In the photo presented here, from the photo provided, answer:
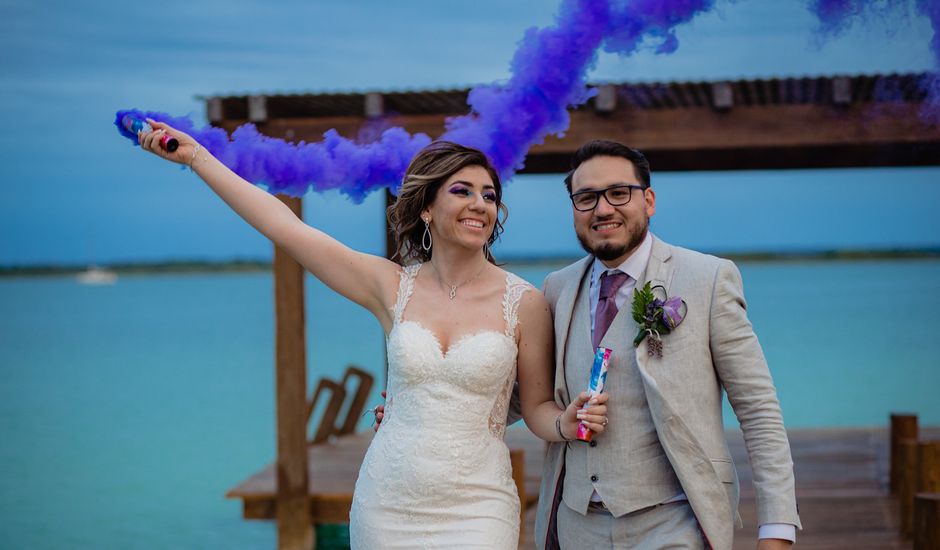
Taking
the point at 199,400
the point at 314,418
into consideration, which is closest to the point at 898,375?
the point at 314,418

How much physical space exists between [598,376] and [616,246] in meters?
0.39

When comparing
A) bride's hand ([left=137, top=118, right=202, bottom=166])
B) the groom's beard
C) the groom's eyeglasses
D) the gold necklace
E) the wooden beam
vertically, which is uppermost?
the wooden beam

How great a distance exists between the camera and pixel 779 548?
2.90m

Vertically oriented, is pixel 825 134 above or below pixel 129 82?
below

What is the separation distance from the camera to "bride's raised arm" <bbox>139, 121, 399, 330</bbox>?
3.48 metres

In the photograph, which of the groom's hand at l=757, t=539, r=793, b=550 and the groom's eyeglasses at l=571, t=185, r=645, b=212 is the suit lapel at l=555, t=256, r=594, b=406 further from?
Answer: the groom's hand at l=757, t=539, r=793, b=550

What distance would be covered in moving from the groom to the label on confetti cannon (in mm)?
94

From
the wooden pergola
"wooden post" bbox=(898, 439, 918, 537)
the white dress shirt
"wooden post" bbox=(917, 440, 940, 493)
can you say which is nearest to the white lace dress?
the white dress shirt

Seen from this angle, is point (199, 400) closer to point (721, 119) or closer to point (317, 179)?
point (721, 119)

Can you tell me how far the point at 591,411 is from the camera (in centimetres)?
293

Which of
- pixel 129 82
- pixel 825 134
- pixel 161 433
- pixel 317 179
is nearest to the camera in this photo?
pixel 317 179

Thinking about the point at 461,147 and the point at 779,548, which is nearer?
the point at 779,548

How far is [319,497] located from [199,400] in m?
16.8

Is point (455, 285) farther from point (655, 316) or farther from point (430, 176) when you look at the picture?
point (655, 316)
